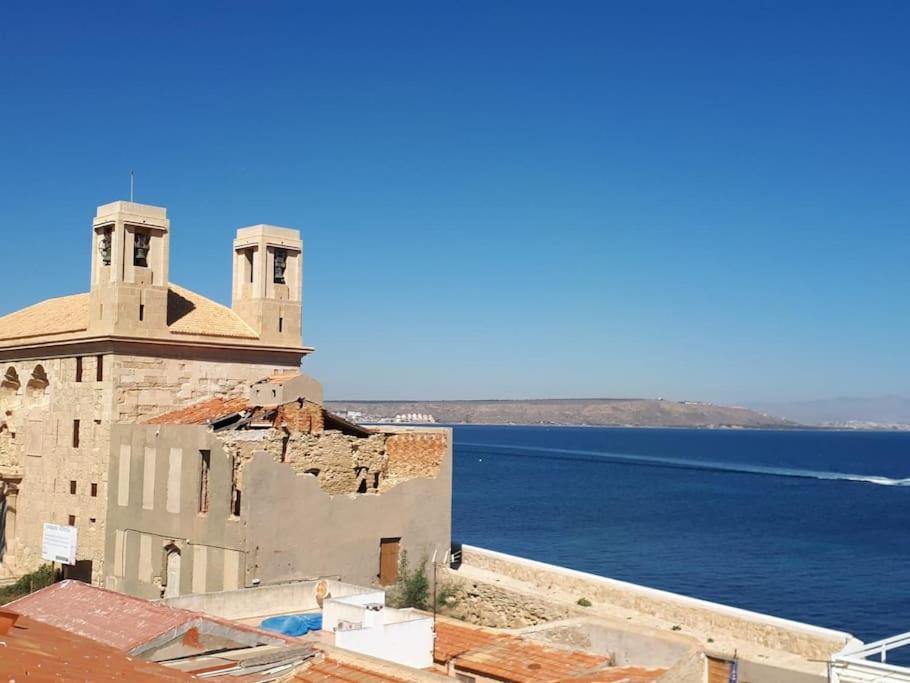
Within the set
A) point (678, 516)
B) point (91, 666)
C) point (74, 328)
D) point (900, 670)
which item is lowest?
point (678, 516)

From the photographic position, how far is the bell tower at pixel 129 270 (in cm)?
2919

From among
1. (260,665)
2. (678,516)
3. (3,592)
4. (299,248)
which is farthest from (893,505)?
(260,665)

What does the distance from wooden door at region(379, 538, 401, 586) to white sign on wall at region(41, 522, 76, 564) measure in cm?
831

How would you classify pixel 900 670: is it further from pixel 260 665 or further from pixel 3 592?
pixel 3 592

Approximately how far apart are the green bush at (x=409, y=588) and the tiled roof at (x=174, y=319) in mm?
9183

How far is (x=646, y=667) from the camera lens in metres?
17.6

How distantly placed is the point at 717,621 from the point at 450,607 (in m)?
7.91

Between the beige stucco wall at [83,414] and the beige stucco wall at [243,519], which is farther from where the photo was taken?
the beige stucco wall at [83,414]

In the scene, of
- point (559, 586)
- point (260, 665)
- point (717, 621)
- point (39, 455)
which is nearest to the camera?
point (260, 665)

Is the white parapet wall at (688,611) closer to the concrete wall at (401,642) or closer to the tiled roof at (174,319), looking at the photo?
the concrete wall at (401,642)

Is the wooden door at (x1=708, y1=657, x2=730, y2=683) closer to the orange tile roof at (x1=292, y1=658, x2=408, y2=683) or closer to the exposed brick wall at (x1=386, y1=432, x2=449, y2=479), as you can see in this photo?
the orange tile roof at (x1=292, y1=658, x2=408, y2=683)

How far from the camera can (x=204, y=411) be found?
2838cm

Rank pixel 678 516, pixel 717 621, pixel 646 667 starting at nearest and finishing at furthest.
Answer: pixel 646 667 < pixel 717 621 < pixel 678 516

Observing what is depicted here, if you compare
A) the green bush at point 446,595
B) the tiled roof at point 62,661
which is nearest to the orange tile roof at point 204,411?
the green bush at point 446,595
